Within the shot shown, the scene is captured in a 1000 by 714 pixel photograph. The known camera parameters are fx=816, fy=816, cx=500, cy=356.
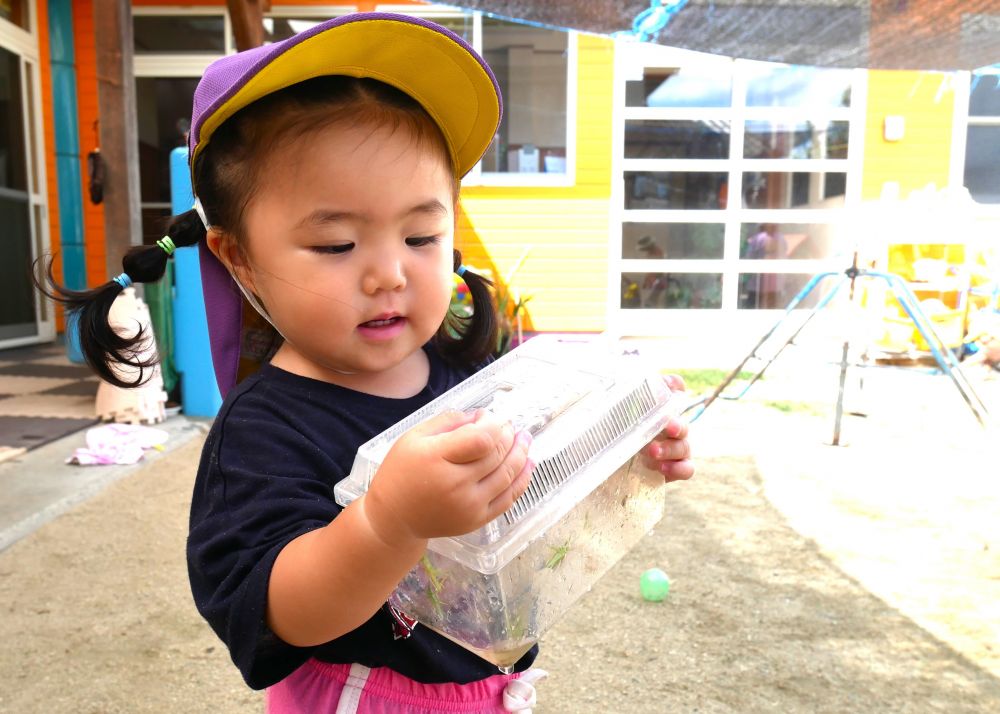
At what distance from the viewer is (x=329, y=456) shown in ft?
3.32

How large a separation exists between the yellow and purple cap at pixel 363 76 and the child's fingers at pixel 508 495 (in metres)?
0.55

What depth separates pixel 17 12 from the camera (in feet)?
25.5

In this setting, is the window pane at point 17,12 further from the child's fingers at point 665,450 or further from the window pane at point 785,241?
the child's fingers at point 665,450

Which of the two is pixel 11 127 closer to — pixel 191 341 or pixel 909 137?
pixel 191 341

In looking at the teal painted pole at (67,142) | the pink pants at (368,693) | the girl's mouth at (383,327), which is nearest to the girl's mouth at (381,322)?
the girl's mouth at (383,327)

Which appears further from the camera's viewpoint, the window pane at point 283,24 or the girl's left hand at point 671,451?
the window pane at point 283,24

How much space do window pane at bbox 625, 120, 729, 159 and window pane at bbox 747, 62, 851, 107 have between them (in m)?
0.49

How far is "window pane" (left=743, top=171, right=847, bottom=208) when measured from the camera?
8.77 meters

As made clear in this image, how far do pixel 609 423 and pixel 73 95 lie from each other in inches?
357

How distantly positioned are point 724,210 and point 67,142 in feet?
22.6

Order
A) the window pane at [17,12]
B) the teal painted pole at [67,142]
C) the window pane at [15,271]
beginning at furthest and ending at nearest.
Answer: the teal painted pole at [67,142]
the window pane at [17,12]
the window pane at [15,271]

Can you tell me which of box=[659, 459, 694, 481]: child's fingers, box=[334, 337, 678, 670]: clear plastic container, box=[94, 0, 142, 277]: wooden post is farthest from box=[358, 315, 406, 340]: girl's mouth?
box=[94, 0, 142, 277]: wooden post

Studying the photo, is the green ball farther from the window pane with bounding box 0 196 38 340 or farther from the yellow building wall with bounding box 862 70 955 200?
the yellow building wall with bounding box 862 70 955 200

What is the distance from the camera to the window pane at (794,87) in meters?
8.55
